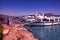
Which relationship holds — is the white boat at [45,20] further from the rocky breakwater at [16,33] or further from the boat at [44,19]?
the rocky breakwater at [16,33]

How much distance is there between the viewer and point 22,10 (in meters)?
3.85

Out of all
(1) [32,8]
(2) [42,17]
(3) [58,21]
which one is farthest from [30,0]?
(3) [58,21]

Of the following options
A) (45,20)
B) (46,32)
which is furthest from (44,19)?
(46,32)

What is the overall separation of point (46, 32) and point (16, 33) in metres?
0.60

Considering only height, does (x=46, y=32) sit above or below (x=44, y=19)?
below

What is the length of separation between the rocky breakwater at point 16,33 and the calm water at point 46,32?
115 millimetres

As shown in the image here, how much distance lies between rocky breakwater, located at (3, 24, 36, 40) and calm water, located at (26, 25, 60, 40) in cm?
12

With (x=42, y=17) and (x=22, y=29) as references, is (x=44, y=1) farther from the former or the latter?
(x=22, y=29)

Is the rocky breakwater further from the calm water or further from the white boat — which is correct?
the white boat

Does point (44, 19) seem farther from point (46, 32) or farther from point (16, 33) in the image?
point (16, 33)

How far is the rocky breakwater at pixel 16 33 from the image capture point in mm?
3811

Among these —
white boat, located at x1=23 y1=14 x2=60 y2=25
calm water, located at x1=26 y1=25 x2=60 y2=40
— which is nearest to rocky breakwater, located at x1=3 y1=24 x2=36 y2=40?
calm water, located at x1=26 y1=25 x2=60 y2=40

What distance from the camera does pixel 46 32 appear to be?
381 cm

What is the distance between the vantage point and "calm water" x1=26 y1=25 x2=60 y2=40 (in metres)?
3.76
